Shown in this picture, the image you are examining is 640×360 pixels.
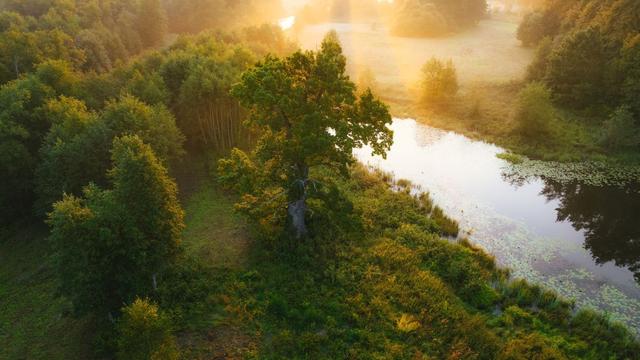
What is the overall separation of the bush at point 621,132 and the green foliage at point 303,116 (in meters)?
37.9

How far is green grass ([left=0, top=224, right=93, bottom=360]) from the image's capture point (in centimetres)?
2411

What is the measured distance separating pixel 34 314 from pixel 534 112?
190 ft

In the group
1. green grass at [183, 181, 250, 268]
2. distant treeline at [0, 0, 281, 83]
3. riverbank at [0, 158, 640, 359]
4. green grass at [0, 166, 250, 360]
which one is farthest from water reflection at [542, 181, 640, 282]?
distant treeline at [0, 0, 281, 83]

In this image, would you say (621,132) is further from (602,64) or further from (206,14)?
(206,14)

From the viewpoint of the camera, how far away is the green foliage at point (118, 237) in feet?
73.9

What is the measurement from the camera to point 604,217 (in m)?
39.7

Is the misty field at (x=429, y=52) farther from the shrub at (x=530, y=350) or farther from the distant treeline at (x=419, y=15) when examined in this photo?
the shrub at (x=530, y=350)

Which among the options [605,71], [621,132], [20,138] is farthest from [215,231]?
[605,71]

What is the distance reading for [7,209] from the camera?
38594 mm

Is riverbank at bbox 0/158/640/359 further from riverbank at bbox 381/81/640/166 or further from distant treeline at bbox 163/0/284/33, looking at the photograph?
distant treeline at bbox 163/0/284/33

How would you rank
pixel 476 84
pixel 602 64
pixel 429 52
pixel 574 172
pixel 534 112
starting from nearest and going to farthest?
1. pixel 574 172
2. pixel 534 112
3. pixel 602 64
4. pixel 476 84
5. pixel 429 52

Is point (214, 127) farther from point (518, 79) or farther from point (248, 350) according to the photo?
point (518, 79)

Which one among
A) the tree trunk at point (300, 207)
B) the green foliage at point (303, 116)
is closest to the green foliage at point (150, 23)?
the green foliage at point (303, 116)

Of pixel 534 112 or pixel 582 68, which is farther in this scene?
pixel 582 68
